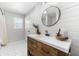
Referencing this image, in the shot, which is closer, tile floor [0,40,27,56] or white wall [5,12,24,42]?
white wall [5,12,24,42]

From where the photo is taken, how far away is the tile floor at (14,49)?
141 cm

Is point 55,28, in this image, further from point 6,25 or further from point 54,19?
point 6,25

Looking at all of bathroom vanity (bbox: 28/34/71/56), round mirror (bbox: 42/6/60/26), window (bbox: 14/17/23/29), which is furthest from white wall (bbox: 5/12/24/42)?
round mirror (bbox: 42/6/60/26)

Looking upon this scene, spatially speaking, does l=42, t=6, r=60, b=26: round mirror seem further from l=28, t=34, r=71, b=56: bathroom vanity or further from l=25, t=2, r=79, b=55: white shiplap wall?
l=28, t=34, r=71, b=56: bathroom vanity

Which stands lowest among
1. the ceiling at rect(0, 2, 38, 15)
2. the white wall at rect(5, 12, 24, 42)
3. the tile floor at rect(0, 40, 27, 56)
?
the tile floor at rect(0, 40, 27, 56)

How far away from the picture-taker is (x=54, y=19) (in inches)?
54.5

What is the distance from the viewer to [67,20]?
1.19 meters

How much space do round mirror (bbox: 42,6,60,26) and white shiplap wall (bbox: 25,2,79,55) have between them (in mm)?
73

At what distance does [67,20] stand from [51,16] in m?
0.36

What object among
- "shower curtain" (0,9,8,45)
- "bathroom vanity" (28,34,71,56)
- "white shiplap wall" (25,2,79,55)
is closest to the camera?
"bathroom vanity" (28,34,71,56)

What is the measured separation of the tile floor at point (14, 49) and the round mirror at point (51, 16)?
0.70 m

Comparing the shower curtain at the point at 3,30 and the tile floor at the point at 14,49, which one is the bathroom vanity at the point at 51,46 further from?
the shower curtain at the point at 3,30

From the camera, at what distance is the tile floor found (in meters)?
1.41

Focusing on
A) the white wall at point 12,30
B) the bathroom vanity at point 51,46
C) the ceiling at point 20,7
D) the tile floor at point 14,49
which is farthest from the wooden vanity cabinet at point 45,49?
the ceiling at point 20,7
